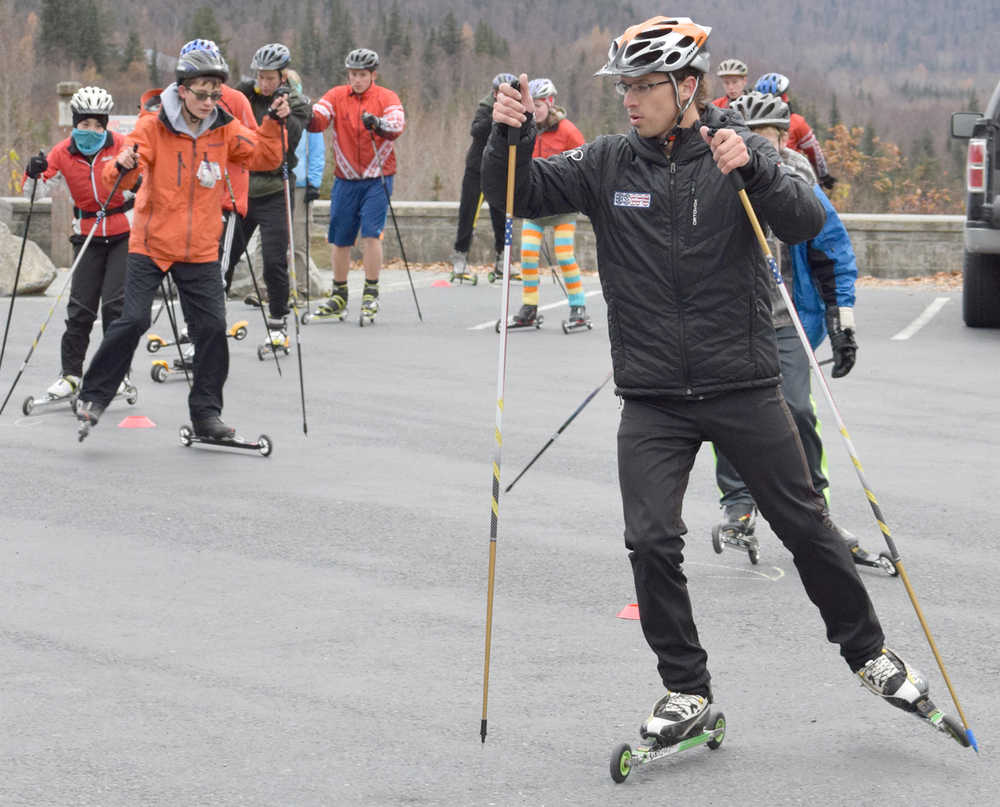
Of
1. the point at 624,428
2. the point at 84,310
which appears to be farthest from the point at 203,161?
the point at 624,428

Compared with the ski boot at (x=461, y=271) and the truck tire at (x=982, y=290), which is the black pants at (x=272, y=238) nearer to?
the truck tire at (x=982, y=290)

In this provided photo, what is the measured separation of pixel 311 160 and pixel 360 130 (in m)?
1.39

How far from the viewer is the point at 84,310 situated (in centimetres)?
1055

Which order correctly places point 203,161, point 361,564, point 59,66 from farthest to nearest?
1. point 59,66
2. point 203,161
3. point 361,564

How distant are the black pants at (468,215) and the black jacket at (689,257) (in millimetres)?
13647

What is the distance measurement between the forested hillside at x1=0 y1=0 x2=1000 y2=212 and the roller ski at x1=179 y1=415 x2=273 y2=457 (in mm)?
22905

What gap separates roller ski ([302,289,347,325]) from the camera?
15156 millimetres

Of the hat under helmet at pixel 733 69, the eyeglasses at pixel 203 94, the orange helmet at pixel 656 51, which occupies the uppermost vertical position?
the orange helmet at pixel 656 51

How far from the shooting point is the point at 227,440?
30.5 ft

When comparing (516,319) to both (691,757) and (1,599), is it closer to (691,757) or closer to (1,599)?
(1,599)

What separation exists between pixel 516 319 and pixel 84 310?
16.5 feet

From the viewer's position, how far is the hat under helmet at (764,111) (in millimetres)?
6539

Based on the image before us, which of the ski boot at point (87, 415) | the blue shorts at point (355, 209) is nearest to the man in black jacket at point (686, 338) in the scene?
the ski boot at point (87, 415)

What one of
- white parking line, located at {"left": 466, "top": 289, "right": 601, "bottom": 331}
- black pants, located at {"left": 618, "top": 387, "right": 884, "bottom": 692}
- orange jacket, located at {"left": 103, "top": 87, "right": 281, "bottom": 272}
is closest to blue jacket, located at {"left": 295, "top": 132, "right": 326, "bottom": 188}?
white parking line, located at {"left": 466, "top": 289, "right": 601, "bottom": 331}
